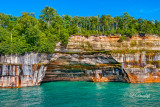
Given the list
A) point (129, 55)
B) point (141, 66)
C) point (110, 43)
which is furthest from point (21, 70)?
point (141, 66)

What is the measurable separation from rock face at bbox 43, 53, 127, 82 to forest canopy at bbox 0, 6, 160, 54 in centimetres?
448

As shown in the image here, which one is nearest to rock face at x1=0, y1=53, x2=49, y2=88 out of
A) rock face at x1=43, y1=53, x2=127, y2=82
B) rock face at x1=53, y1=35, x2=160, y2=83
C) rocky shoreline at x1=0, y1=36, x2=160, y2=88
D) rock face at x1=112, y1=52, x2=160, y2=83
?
rocky shoreline at x1=0, y1=36, x2=160, y2=88

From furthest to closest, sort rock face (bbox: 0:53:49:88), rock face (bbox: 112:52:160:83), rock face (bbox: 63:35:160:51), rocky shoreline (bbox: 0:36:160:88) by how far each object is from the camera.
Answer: rock face (bbox: 63:35:160:51), rock face (bbox: 112:52:160:83), rocky shoreline (bbox: 0:36:160:88), rock face (bbox: 0:53:49:88)

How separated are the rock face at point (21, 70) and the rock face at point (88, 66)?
14.1 ft

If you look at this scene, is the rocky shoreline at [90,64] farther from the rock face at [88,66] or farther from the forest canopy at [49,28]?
the forest canopy at [49,28]

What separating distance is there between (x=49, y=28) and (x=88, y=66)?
54.1 ft

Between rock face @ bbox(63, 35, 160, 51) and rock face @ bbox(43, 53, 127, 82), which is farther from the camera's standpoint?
rock face @ bbox(63, 35, 160, 51)

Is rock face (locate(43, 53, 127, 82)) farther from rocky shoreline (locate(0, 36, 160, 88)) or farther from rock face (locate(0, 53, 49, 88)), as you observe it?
rock face (locate(0, 53, 49, 88))

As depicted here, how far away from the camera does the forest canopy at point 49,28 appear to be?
34.0 metres

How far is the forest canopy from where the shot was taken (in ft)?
112

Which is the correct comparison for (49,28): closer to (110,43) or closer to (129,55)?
(110,43)

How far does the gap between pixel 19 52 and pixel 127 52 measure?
27.1 meters

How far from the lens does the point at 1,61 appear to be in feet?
103

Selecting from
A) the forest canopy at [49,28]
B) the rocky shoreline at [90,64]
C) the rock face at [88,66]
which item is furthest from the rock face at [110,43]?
the rock face at [88,66]
